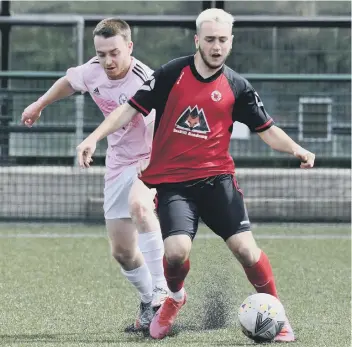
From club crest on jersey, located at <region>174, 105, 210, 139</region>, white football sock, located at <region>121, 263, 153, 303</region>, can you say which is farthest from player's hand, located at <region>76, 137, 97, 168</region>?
white football sock, located at <region>121, 263, 153, 303</region>

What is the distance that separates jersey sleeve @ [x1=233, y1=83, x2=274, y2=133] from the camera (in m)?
6.57

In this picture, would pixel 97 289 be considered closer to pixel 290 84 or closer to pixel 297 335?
pixel 297 335

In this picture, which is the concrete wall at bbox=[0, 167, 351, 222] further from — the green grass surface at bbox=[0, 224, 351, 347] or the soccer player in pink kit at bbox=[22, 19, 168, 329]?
the soccer player in pink kit at bbox=[22, 19, 168, 329]

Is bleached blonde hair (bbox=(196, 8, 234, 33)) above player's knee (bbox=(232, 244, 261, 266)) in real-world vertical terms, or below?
above

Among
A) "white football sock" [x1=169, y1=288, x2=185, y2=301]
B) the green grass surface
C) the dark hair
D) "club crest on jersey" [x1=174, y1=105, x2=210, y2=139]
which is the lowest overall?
the green grass surface

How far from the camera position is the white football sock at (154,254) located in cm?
708

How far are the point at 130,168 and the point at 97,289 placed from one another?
170 centimetres

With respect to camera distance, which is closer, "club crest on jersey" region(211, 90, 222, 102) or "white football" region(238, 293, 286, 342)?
"white football" region(238, 293, 286, 342)

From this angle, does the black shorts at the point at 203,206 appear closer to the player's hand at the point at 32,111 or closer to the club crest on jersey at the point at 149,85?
the club crest on jersey at the point at 149,85

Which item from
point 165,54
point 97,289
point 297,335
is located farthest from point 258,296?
point 165,54

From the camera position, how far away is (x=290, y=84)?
44.2ft

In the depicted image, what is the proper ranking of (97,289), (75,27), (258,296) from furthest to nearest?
(75,27)
(97,289)
(258,296)

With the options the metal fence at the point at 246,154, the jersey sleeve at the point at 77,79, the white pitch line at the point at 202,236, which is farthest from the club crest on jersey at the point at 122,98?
the metal fence at the point at 246,154

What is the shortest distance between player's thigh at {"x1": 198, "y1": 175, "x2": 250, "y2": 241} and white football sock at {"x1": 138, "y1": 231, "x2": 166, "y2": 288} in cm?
58
